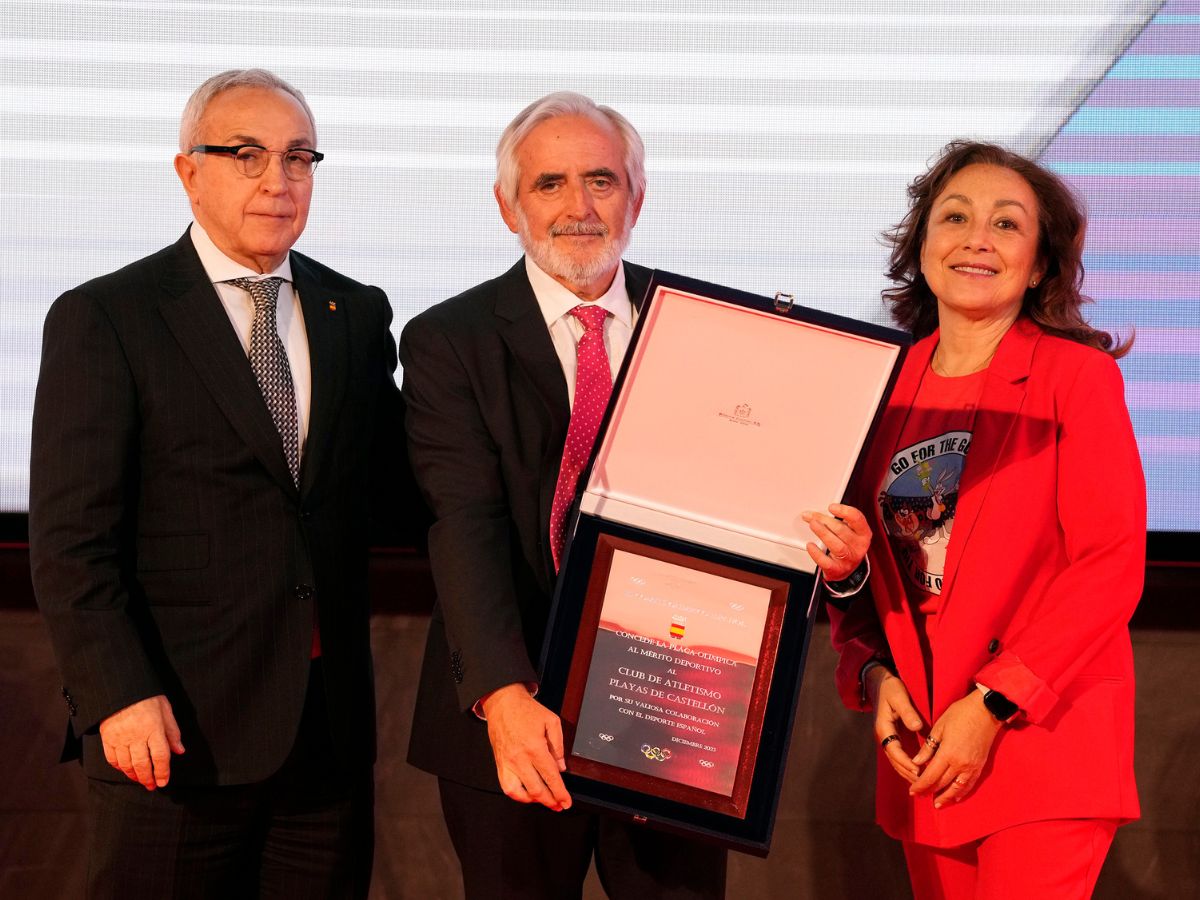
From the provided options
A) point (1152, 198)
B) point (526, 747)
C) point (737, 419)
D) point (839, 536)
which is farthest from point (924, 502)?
point (1152, 198)

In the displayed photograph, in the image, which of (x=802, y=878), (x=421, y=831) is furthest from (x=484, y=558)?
(x=802, y=878)

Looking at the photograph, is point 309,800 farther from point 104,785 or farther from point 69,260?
point 69,260

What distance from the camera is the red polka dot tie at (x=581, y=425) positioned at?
1802 mm

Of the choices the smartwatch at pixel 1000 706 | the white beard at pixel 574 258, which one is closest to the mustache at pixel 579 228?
the white beard at pixel 574 258

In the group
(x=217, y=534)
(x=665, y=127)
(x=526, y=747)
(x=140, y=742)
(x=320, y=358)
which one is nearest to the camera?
(x=526, y=747)

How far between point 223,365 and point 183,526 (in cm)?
24

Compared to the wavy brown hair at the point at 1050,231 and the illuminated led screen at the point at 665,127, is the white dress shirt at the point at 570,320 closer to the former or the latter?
the wavy brown hair at the point at 1050,231

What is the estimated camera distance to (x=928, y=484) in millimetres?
1922

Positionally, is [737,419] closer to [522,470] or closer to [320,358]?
[522,470]

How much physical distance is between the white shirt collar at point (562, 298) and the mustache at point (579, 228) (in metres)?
0.06

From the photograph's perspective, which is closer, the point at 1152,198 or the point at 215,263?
the point at 215,263

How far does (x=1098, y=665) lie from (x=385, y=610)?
176 centimetres

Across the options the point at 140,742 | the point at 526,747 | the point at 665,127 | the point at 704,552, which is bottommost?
the point at 140,742

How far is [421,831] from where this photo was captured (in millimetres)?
3152
